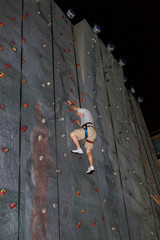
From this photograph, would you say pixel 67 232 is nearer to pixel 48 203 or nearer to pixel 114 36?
pixel 48 203

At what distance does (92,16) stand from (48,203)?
6148 millimetres

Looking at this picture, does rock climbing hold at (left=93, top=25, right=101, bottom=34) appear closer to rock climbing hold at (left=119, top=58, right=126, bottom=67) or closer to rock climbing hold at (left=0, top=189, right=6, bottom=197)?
rock climbing hold at (left=119, top=58, right=126, bottom=67)

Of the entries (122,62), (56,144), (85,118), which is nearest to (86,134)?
(85,118)

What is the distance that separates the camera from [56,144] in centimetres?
376

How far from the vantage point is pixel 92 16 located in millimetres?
7207

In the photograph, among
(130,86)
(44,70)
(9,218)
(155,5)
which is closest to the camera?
(9,218)

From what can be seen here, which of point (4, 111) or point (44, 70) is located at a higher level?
point (44, 70)

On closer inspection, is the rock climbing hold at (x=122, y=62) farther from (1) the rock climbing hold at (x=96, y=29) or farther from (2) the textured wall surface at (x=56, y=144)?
(2) the textured wall surface at (x=56, y=144)

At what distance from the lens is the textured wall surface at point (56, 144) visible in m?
2.93

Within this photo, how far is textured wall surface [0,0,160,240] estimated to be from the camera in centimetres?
293

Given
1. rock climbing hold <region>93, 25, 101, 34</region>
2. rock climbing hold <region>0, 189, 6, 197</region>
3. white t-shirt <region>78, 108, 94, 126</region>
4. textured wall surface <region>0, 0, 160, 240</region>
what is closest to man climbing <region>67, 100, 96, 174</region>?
white t-shirt <region>78, 108, 94, 126</region>

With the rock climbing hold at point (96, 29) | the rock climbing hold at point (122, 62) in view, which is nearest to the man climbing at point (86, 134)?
the rock climbing hold at point (96, 29)

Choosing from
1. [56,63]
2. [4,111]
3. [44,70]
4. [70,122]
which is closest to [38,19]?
[56,63]

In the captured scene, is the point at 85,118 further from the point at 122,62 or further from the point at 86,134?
the point at 122,62
